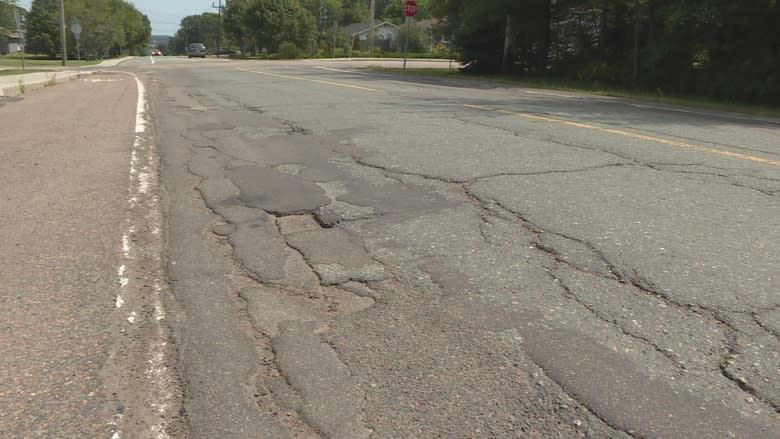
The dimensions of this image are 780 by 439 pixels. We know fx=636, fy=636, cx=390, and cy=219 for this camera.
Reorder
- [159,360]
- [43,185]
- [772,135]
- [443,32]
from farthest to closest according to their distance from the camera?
[443,32]
[772,135]
[43,185]
[159,360]

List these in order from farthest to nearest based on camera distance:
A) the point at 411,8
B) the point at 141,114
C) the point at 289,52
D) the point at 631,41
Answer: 1. the point at 289,52
2. the point at 411,8
3. the point at 631,41
4. the point at 141,114

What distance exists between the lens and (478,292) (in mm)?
3473

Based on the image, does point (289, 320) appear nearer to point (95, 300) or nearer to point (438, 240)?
point (95, 300)

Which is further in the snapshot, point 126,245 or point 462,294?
point 126,245

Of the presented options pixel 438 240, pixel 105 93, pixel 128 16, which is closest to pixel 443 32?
pixel 105 93

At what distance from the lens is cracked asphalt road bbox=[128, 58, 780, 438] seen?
2.46 meters

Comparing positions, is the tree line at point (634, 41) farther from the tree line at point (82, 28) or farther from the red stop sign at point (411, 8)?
the tree line at point (82, 28)

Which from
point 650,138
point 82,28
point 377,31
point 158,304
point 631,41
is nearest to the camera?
point 158,304

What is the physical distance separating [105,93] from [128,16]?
354 ft

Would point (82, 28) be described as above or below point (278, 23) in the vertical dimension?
below

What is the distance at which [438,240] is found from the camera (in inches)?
169

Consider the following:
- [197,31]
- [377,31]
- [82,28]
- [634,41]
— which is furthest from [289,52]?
[197,31]

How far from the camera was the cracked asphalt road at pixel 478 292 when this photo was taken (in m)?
2.46

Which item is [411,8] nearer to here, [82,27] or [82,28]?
[82,28]
